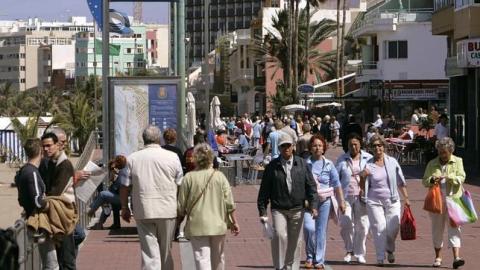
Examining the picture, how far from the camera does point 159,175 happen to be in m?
11.5

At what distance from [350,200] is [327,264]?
84 cm

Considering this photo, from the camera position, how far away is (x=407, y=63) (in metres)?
66.9

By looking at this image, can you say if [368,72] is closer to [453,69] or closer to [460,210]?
[453,69]

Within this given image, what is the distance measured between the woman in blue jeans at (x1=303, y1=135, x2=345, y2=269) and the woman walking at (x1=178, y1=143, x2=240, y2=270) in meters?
2.35

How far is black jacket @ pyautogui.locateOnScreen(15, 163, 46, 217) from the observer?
10.2 meters

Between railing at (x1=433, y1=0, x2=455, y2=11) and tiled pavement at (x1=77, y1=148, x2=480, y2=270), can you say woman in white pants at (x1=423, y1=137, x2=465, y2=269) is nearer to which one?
tiled pavement at (x1=77, y1=148, x2=480, y2=270)

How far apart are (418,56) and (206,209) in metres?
57.0

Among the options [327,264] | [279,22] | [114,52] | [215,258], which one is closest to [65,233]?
[215,258]

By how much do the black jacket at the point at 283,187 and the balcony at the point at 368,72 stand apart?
182 feet

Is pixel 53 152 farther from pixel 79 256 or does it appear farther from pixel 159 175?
pixel 79 256

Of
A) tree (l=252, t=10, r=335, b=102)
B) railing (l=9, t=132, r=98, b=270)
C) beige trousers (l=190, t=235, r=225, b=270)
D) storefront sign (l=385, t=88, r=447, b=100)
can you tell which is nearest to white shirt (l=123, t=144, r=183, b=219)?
beige trousers (l=190, t=235, r=225, b=270)

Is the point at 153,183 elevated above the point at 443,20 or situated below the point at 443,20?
below

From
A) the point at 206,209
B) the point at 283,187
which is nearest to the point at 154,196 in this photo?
the point at 206,209

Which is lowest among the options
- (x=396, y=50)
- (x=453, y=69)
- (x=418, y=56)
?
(x=453, y=69)
